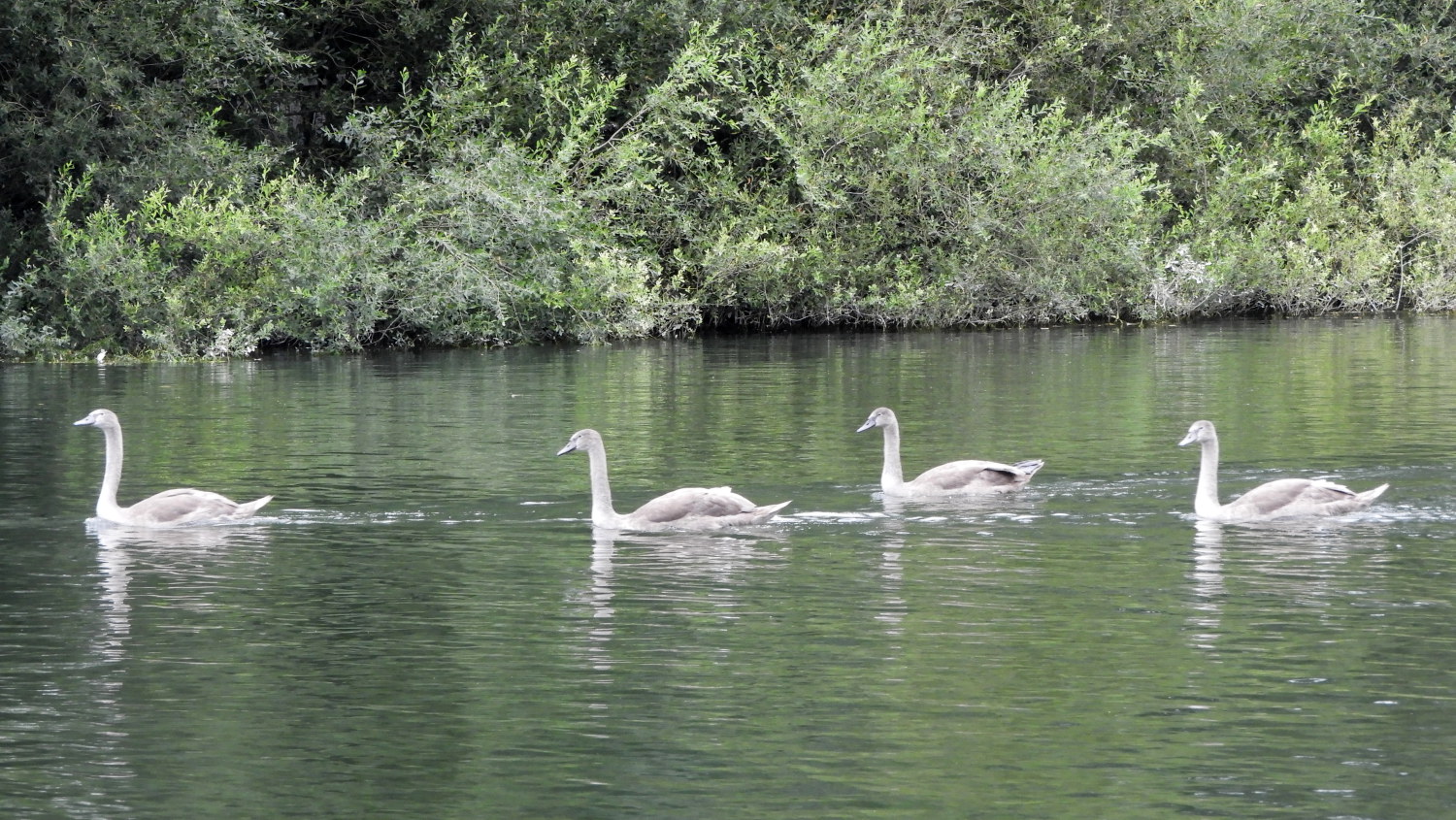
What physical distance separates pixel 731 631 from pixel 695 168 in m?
35.4

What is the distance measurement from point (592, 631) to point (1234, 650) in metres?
3.89

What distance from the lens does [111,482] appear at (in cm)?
1789

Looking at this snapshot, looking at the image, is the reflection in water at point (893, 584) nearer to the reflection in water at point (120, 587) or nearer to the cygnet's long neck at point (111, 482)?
the reflection in water at point (120, 587)

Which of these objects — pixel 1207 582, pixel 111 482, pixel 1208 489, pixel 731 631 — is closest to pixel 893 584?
pixel 731 631

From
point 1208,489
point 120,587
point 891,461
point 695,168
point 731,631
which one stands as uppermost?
point 695,168

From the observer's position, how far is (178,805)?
9.11m

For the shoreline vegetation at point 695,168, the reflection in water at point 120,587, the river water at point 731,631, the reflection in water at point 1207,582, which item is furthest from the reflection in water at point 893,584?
the shoreline vegetation at point 695,168

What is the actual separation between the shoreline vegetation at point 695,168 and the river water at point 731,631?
51.2 ft

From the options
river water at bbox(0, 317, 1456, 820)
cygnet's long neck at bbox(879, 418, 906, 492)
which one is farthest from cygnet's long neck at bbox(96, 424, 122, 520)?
cygnet's long neck at bbox(879, 418, 906, 492)

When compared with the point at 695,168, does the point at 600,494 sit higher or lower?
lower

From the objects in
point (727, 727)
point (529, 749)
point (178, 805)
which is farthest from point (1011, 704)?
point (178, 805)

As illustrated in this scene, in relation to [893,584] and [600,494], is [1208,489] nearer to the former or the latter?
[893,584]

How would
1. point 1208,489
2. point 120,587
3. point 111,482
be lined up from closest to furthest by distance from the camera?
point 120,587
point 1208,489
point 111,482

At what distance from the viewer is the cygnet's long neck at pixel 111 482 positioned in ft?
57.8
